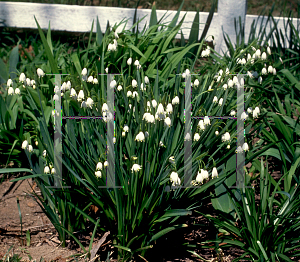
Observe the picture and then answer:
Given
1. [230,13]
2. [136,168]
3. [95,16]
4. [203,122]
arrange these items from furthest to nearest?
[95,16] < [230,13] < [203,122] < [136,168]

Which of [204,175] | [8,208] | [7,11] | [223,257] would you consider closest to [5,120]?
[8,208]

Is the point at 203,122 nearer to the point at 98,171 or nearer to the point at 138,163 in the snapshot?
the point at 138,163

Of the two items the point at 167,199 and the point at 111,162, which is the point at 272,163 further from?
the point at 111,162

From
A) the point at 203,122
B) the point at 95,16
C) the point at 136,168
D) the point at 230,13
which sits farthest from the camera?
the point at 95,16

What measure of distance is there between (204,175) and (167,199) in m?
0.24

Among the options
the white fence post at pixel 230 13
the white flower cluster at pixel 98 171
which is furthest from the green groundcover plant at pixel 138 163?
the white fence post at pixel 230 13

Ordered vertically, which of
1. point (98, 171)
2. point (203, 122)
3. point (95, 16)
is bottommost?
point (98, 171)

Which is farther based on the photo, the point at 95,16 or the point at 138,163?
the point at 95,16

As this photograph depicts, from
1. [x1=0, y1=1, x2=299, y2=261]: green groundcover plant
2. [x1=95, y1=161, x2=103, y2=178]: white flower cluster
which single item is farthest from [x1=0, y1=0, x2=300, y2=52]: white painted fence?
[x1=95, y1=161, x2=103, y2=178]: white flower cluster

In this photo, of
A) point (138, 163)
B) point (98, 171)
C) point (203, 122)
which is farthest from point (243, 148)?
point (98, 171)

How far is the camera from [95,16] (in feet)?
13.1

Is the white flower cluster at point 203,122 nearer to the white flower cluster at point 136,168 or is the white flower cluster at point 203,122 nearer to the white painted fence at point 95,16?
A: the white flower cluster at point 136,168

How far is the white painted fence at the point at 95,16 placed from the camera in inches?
146

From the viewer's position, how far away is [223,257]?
6.10 feet
